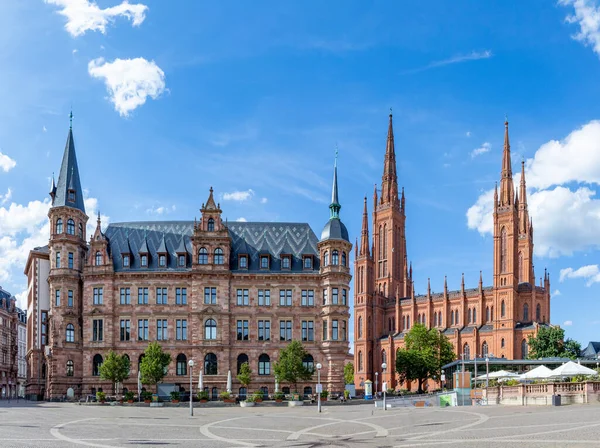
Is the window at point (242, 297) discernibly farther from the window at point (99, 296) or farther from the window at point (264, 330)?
the window at point (99, 296)

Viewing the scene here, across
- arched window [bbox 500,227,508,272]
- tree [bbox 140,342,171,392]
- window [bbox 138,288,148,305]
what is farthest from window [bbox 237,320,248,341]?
arched window [bbox 500,227,508,272]

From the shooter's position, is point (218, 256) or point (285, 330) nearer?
point (285, 330)

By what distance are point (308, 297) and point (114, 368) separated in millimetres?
20941

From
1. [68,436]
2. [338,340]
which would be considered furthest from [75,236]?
[68,436]

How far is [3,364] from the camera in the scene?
130 m

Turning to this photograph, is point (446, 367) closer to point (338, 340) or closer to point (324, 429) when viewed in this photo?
point (338, 340)

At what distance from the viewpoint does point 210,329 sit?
8300cm

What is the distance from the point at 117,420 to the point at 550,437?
26338 mm

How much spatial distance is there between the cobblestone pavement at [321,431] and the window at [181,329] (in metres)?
35.8

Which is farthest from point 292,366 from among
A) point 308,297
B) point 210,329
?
point 210,329

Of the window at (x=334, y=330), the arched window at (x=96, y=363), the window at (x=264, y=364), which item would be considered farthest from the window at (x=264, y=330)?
the arched window at (x=96, y=363)

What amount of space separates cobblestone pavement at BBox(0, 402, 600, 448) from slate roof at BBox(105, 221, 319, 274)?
38.3m

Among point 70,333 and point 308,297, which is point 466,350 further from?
point 70,333

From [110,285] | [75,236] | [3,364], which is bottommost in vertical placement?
[3,364]
